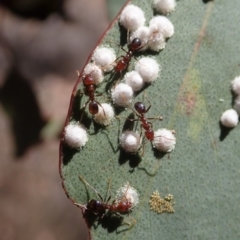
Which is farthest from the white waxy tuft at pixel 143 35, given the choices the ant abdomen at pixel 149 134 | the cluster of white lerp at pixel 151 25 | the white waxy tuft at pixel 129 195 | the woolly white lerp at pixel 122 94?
the white waxy tuft at pixel 129 195

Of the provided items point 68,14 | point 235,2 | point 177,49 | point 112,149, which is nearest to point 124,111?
point 112,149

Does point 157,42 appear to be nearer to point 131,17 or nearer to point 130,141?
point 131,17

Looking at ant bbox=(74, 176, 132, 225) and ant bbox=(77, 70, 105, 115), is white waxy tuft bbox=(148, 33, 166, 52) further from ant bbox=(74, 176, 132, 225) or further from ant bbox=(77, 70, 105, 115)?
ant bbox=(74, 176, 132, 225)

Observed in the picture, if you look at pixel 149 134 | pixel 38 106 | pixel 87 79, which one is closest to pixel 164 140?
pixel 149 134

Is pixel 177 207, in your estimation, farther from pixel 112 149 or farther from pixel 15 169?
pixel 15 169

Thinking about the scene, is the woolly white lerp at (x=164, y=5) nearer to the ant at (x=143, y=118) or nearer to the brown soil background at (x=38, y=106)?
the ant at (x=143, y=118)

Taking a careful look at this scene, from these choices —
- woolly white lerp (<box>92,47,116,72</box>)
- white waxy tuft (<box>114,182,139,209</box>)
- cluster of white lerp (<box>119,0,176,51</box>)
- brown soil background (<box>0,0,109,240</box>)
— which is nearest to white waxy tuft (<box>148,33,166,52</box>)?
cluster of white lerp (<box>119,0,176,51</box>)
